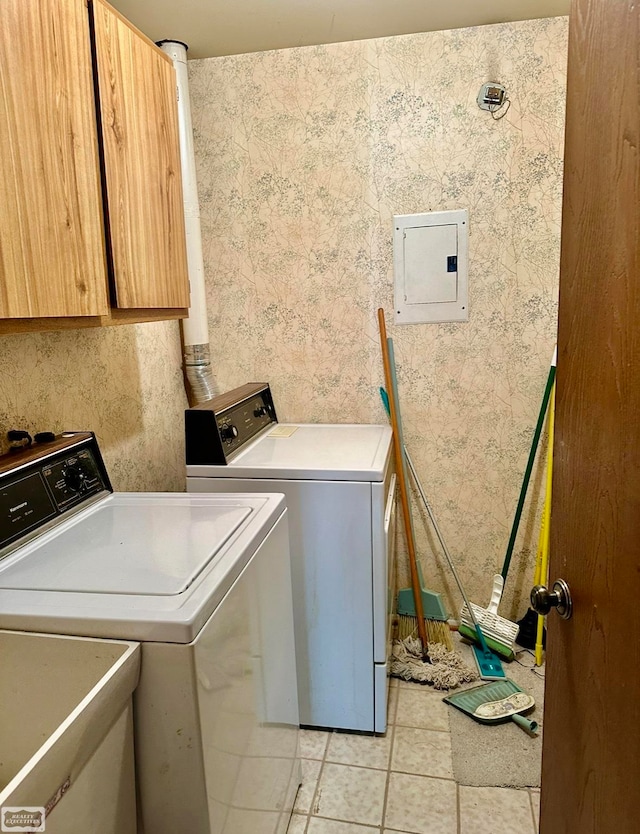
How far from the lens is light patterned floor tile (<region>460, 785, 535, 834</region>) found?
159cm

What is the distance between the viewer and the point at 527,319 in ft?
7.43

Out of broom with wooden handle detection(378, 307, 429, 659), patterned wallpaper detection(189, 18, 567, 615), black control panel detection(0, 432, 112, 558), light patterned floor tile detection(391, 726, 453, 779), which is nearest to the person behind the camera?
black control panel detection(0, 432, 112, 558)

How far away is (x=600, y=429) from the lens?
831 mm

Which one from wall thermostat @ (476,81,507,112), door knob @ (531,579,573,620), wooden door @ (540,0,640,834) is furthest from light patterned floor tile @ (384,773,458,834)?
wall thermostat @ (476,81,507,112)

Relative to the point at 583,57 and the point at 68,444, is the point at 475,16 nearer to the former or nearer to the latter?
the point at 583,57

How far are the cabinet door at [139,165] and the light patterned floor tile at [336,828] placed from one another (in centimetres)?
151

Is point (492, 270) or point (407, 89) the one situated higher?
point (407, 89)

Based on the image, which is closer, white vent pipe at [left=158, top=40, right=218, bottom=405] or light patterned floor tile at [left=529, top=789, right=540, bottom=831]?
light patterned floor tile at [left=529, top=789, right=540, bottom=831]

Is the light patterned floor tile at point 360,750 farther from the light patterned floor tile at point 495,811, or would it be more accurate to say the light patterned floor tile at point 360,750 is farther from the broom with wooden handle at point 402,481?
the broom with wooden handle at point 402,481

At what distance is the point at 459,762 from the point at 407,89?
93.0 inches

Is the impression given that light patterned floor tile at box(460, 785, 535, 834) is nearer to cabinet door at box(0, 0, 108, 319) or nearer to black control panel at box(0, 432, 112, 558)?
black control panel at box(0, 432, 112, 558)

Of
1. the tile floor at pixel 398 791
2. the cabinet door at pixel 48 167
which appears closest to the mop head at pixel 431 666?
the tile floor at pixel 398 791

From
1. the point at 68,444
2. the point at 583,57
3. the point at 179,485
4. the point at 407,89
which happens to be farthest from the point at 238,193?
the point at 583,57

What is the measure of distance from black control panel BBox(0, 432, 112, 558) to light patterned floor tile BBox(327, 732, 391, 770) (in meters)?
1.15
